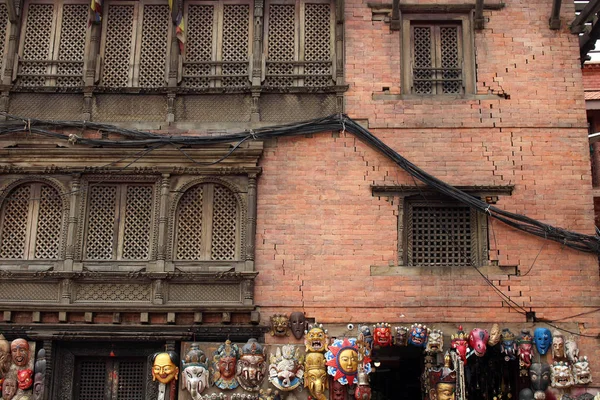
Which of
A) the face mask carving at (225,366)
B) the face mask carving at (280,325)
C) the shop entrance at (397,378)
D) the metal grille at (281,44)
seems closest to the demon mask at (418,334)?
the face mask carving at (280,325)

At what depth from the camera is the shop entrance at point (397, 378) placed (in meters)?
18.0

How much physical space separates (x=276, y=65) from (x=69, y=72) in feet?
13.7

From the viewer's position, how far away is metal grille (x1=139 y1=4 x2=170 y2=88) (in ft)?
50.9

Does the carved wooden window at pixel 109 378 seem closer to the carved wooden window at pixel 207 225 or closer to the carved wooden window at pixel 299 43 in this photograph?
the carved wooden window at pixel 207 225

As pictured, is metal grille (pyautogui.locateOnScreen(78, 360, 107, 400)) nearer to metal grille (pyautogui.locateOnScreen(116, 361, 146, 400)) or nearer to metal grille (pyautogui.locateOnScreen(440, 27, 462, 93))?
metal grille (pyautogui.locateOnScreen(116, 361, 146, 400))

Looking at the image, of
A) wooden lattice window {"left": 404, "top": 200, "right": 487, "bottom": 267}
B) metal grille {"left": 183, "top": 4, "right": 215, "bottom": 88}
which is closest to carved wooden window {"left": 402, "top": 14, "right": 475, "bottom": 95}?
wooden lattice window {"left": 404, "top": 200, "right": 487, "bottom": 267}

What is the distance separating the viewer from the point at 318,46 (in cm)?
1562

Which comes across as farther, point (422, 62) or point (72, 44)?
point (72, 44)

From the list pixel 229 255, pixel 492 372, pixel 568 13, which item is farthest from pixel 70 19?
pixel 492 372

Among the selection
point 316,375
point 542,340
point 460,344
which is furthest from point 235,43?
point 542,340

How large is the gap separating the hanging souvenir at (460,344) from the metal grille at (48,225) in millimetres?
7540

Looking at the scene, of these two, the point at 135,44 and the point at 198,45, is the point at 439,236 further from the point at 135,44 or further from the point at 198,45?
the point at 135,44

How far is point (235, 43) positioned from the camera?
15.7 meters

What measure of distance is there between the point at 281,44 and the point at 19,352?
7.73 m
